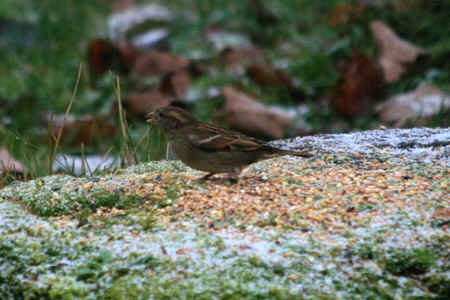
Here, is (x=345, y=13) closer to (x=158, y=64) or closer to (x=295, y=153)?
(x=158, y=64)

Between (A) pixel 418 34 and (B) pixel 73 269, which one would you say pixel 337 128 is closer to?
(A) pixel 418 34

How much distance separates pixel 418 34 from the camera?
25.2 ft

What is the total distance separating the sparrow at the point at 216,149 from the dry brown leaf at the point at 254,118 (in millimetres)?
2221

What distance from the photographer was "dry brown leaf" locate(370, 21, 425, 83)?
23.0ft

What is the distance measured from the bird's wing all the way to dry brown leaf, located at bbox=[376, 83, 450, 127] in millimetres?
2522

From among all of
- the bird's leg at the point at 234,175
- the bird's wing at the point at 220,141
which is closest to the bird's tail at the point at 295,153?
the bird's wing at the point at 220,141

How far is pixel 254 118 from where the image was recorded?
6199 millimetres

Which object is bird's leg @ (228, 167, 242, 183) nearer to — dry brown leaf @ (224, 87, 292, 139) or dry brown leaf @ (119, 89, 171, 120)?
dry brown leaf @ (224, 87, 292, 139)

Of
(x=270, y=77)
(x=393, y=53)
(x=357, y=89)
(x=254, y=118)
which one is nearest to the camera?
(x=254, y=118)

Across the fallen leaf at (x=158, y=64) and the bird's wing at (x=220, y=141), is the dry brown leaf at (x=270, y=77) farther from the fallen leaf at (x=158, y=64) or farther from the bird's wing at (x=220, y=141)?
the bird's wing at (x=220, y=141)

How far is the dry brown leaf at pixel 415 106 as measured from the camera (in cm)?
598

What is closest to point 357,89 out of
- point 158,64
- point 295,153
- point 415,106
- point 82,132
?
point 415,106

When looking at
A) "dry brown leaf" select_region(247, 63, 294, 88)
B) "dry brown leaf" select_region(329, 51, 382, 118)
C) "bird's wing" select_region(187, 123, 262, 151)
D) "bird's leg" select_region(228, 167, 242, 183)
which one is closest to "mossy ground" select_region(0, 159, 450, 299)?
"bird's leg" select_region(228, 167, 242, 183)

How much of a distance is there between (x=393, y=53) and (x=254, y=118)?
1.99m
